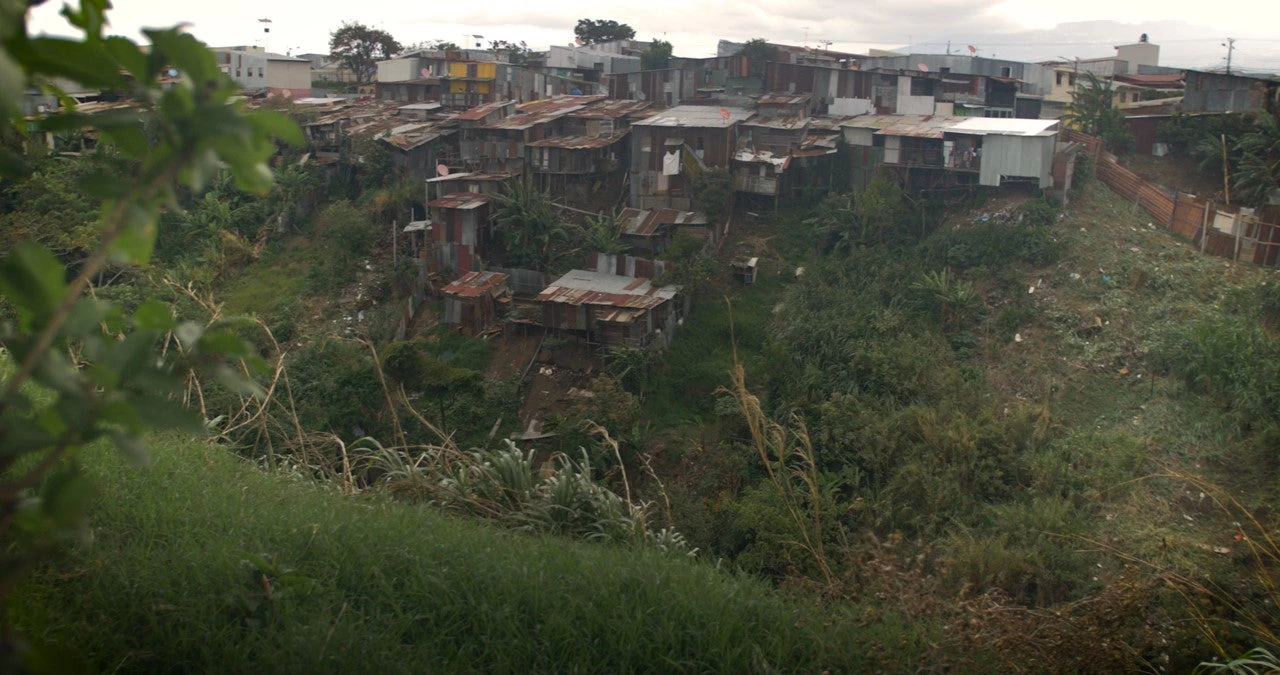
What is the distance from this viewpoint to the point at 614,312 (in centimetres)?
1502

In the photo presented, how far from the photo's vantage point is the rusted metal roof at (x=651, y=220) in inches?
700

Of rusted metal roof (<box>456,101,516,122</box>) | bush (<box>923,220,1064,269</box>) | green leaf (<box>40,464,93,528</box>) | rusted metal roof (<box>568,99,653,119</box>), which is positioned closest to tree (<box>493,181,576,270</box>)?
rusted metal roof (<box>456,101,516,122</box>)

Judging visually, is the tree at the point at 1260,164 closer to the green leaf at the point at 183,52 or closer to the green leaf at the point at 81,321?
the green leaf at the point at 183,52

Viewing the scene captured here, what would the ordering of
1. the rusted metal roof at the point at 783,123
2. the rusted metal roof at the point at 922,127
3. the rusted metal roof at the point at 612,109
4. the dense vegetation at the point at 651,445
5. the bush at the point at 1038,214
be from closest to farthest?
the dense vegetation at the point at 651,445, the bush at the point at 1038,214, the rusted metal roof at the point at 922,127, the rusted metal roof at the point at 783,123, the rusted metal roof at the point at 612,109

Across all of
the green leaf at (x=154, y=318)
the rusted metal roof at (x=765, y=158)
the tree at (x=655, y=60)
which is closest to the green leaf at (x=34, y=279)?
the green leaf at (x=154, y=318)

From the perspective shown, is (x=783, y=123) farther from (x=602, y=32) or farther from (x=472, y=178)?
(x=602, y=32)

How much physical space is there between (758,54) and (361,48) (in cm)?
1594

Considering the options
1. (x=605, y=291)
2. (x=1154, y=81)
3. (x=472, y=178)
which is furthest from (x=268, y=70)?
(x=1154, y=81)

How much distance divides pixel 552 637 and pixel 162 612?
1.34 metres

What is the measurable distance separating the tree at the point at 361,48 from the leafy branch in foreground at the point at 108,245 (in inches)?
1308

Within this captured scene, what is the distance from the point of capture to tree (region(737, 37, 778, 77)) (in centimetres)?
2377

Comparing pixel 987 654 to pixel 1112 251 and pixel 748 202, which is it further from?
pixel 748 202

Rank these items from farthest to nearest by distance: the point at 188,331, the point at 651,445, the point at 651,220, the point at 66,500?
1. the point at 651,220
2. the point at 651,445
3. the point at 188,331
4. the point at 66,500

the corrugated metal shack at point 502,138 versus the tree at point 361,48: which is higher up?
the tree at point 361,48
